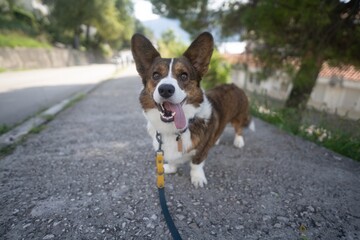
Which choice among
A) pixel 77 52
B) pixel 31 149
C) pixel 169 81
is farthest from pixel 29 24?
pixel 169 81

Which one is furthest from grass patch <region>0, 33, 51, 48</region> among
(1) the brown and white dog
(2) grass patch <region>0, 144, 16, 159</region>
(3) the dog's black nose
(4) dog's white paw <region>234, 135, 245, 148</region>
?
(3) the dog's black nose

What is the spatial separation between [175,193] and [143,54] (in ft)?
5.05

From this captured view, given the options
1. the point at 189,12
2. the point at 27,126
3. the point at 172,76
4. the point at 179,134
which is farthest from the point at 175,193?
the point at 189,12

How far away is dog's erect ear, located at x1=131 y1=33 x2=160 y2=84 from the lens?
95.3 inches

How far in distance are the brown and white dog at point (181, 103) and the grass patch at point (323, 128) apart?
2.18 metres

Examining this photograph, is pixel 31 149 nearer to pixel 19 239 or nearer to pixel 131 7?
pixel 19 239

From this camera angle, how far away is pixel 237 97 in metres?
3.44

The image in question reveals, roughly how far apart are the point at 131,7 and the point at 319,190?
49.0 metres

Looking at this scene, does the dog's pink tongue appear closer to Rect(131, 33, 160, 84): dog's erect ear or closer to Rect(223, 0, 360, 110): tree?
Rect(131, 33, 160, 84): dog's erect ear

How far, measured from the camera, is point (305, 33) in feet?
14.1

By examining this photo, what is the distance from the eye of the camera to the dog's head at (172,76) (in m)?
2.06

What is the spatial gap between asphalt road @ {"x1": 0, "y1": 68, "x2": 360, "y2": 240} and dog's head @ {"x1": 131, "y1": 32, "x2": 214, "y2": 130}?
867 mm

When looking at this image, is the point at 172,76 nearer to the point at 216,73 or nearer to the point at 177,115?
the point at 177,115

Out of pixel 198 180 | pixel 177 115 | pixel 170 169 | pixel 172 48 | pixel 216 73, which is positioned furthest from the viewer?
pixel 172 48
